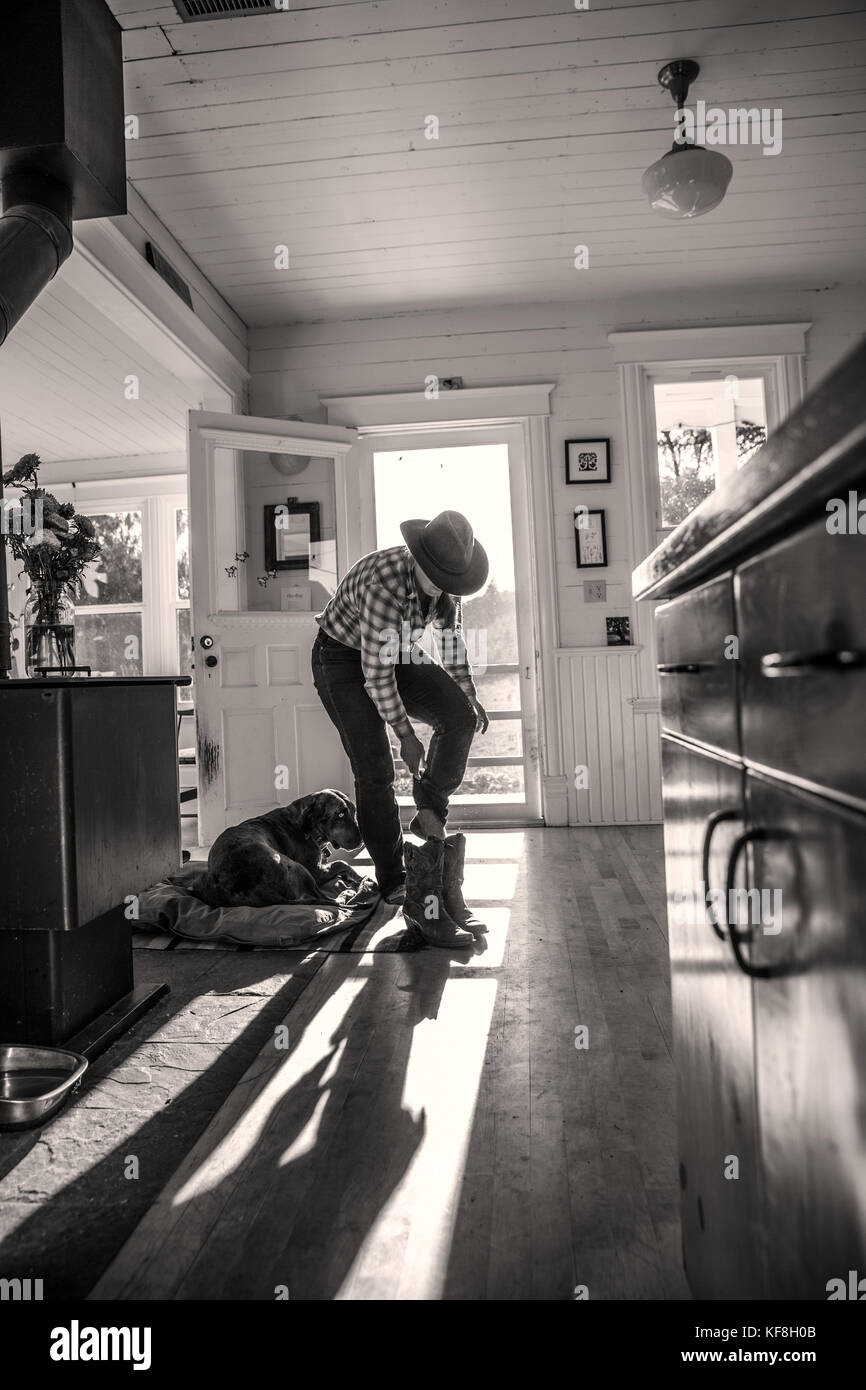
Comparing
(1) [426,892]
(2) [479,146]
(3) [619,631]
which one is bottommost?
(1) [426,892]

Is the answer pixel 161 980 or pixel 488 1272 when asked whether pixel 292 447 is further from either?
pixel 488 1272

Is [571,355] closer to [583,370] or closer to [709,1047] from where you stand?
[583,370]

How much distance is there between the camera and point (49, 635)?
2.45 meters

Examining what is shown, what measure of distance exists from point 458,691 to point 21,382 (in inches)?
169

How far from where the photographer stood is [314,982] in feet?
7.61

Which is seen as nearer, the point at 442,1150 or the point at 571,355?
the point at 442,1150

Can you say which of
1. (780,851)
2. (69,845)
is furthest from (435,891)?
(780,851)

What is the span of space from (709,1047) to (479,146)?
12.3 ft

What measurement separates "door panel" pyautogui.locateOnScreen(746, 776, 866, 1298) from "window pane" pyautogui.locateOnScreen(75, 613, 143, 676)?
7185 millimetres

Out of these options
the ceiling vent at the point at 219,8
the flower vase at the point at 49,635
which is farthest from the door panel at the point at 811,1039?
the ceiling vent at the point at 219,8

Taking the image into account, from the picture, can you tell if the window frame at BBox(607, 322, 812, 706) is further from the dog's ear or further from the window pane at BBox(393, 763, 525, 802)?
the dog's ear

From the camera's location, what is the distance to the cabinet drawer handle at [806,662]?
20.2 inches
